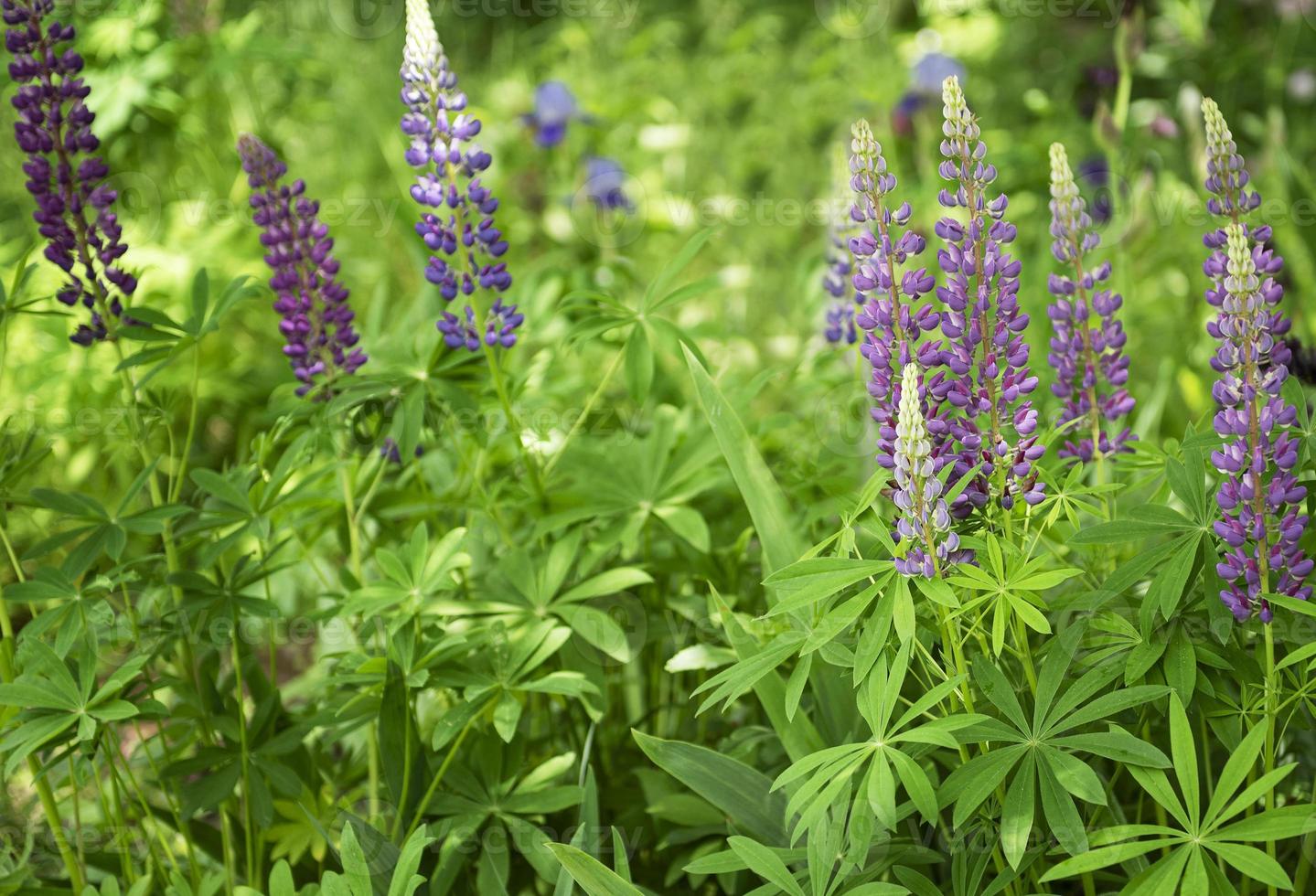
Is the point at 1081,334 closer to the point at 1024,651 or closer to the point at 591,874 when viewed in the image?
the point at 1024,651

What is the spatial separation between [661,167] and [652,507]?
316 cm

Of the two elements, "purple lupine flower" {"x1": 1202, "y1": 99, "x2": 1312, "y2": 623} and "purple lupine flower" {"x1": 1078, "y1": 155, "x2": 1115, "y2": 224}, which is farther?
"purple lupine flower" {"x1": 1078, "y1": 155, "x2": 1115, "y2": 224}

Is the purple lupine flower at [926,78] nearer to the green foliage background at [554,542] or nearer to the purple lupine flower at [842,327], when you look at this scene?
the green foliage background at [554,542]

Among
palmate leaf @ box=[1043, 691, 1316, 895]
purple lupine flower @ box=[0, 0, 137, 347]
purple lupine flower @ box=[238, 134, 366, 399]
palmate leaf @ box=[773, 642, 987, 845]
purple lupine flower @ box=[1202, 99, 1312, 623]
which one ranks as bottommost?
palmate leaf @ box=[1043, 691, 1316, 895]

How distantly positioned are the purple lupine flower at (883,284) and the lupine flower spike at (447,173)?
0.66m

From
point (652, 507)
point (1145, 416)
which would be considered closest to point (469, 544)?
point (652, 507)

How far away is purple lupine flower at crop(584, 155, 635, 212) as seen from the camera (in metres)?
3.90

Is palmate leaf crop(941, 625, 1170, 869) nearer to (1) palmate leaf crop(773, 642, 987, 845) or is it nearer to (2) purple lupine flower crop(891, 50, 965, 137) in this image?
(1) palmate leaf crop(773, 642, 987, 845)

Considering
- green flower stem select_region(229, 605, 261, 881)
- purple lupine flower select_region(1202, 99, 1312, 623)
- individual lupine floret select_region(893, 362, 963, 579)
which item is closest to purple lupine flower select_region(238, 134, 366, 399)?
green flower stem select_region(229, 605, 261, 881)

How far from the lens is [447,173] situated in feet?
5.73

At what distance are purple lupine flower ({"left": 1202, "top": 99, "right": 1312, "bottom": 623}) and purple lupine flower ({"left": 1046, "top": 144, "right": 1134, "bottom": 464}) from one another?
221 mm

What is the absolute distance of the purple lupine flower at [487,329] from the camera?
6.00 ft

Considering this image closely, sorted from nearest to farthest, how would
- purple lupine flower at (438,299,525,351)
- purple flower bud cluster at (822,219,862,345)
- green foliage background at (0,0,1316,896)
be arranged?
green foliage background at (0,0,1316,896)
purple lupine flower at (438,299,525,351)
purple flower bud cluster at (822,219,862,345)

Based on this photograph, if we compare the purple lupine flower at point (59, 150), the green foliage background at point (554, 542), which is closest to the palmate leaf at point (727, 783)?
the green foliage background at point (554, 542)
